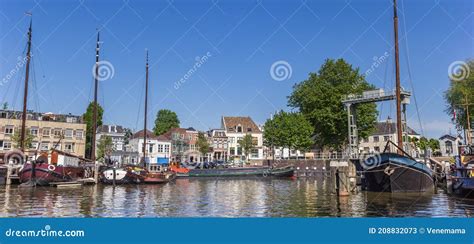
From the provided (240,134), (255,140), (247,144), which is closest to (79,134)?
(247,144)

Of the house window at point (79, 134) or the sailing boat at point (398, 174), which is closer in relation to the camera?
the sailing boat at point (398, 174)

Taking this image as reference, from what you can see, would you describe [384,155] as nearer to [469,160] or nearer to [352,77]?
[469,160]

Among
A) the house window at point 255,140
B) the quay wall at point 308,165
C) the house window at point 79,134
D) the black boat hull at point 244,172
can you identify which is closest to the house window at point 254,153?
the house window at point 255,140

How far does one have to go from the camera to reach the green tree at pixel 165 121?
102m

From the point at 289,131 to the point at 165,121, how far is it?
43.0 metres

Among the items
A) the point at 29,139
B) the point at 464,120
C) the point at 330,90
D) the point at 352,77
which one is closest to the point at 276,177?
the point at 330,90

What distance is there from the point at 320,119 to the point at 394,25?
33.1 meters

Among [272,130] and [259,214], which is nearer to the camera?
[259,214]

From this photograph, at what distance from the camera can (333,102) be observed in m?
65.2

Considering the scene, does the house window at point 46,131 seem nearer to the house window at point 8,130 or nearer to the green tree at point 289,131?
the house window at point 8,130

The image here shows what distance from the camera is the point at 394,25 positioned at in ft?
110

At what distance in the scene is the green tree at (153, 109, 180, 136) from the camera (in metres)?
102

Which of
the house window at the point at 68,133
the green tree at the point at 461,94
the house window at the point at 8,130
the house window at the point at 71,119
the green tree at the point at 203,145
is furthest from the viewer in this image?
the green tree at the point at 203,145

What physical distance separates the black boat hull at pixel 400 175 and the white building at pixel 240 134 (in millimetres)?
56492
